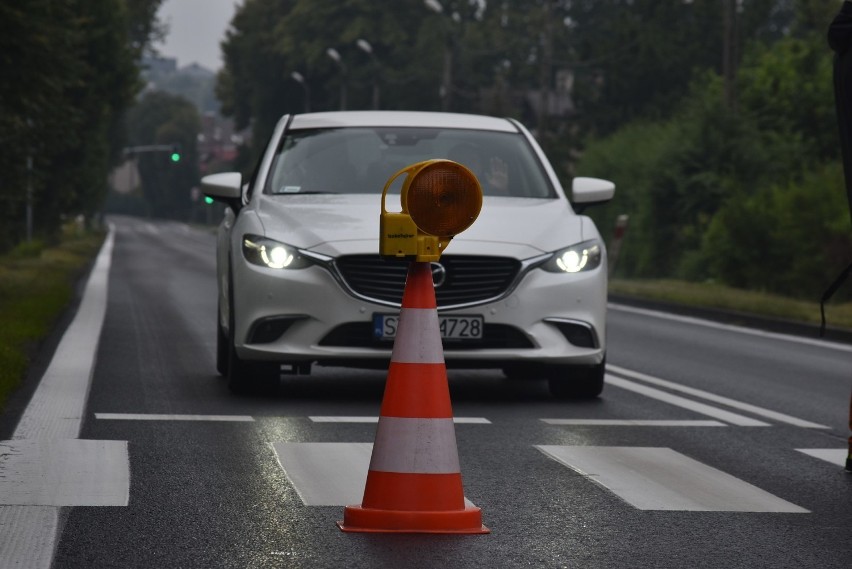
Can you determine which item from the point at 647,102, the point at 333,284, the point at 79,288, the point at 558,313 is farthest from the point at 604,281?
the point at 647,102

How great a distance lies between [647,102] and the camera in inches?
2982

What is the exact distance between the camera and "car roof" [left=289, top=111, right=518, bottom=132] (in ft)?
37.9

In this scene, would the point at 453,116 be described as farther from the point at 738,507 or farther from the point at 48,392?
the point at 738,507

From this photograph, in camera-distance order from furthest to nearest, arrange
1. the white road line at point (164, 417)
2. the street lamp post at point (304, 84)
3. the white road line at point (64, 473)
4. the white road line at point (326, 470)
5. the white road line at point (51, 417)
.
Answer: the street lamp post at point (304, 84) < the white road line at point (164, 417) < the white road line at point (326, 470) < the white road line at point (64, 473) < the white road line at point (51, 417)

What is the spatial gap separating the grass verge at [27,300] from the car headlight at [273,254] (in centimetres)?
156

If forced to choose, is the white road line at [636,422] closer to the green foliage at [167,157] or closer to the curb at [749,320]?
the curb at [749,320]

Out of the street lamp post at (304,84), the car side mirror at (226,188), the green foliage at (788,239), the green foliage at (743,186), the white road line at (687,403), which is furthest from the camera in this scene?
the street lamp post at (304,84)

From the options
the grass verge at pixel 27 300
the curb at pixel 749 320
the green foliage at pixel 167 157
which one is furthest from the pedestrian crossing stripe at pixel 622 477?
the green foliage at pixel 167 157

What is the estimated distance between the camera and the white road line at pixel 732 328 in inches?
673

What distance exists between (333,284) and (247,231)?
0.69m

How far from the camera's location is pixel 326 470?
23.9 feet

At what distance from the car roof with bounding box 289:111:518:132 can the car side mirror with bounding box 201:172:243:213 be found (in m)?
0.86

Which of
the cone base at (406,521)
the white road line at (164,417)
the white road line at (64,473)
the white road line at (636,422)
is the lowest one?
the white road line at (636,422)

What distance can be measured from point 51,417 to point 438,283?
7.38 ft
